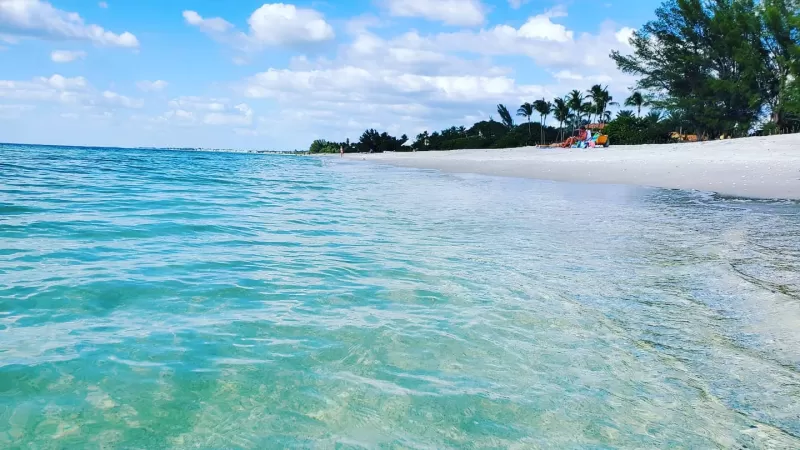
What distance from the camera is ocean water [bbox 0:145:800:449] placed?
2.29 metres

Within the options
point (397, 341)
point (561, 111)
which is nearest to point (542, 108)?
point (561, 111)

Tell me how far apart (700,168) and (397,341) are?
18735 millimetres

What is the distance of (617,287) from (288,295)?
2649mm

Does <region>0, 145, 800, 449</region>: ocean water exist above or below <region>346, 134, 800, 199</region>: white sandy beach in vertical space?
below

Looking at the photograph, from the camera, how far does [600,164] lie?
78.8 ft

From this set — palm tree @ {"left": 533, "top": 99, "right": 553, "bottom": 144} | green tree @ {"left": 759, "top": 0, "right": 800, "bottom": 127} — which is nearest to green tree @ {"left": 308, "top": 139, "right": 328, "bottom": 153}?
palm tree @ {"left": 533, "top": 99, "right": 553, "bottom": 144}

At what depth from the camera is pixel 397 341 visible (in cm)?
327

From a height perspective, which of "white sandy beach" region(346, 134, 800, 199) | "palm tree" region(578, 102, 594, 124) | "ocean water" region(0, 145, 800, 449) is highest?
"palm tree" region(578, 102, 594, 124)

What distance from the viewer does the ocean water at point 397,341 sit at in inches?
90.0

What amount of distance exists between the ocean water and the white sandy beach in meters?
9.45

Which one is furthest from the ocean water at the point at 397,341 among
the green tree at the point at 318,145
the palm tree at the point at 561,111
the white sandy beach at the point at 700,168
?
the green tree at the point at 318,145

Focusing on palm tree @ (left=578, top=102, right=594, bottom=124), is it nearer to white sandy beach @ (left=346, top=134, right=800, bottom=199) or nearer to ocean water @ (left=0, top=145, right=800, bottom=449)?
white sandy beach @ (left=346, top=134, right=800, bottom=199)

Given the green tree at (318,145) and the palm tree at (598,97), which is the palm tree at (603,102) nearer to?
the palm tree at (598,97)

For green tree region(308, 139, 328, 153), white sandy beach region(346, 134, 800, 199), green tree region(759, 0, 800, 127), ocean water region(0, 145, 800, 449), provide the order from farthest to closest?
green tree region(308, 139, 328, 153), green tree region(759, 0, 800, 127), white sandy beach region(346, 134, 800, 199), ocean water region(0, 145, 800, 449)
